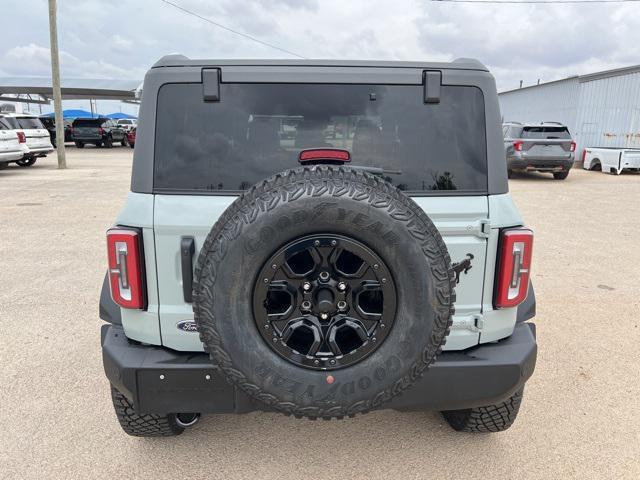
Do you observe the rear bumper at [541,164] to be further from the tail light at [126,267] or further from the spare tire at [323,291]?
the tail light at [126,267]

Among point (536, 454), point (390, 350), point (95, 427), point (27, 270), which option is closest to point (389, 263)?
point (390, 350)

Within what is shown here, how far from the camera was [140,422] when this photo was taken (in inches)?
98.8

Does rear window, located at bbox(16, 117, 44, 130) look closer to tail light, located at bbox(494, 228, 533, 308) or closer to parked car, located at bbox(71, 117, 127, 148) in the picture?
parked car, located at bbox(71, 117, 127, 148)

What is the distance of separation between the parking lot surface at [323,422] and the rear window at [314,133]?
4.57 ft

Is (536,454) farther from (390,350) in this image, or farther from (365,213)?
(365,213)

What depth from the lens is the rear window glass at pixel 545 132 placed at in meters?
14.4

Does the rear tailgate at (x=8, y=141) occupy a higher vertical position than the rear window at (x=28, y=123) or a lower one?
lower

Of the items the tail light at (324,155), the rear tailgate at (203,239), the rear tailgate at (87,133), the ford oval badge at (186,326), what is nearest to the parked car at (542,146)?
the rear tailgate at (203,239)

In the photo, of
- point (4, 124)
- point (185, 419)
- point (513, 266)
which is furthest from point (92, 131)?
point (513, 266)

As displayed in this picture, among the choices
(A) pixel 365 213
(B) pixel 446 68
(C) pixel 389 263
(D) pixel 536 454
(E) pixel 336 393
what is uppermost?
(B) pixel 446 68

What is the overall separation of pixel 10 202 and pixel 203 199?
10124 millimetres

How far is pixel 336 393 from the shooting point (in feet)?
6.09

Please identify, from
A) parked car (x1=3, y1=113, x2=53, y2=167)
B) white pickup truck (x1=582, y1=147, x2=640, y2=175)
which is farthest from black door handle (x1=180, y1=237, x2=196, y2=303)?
white pickup truck (x1=582, y1=147, x2=640, y2=175)

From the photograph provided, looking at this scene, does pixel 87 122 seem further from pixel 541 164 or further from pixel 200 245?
pixel 200 245
